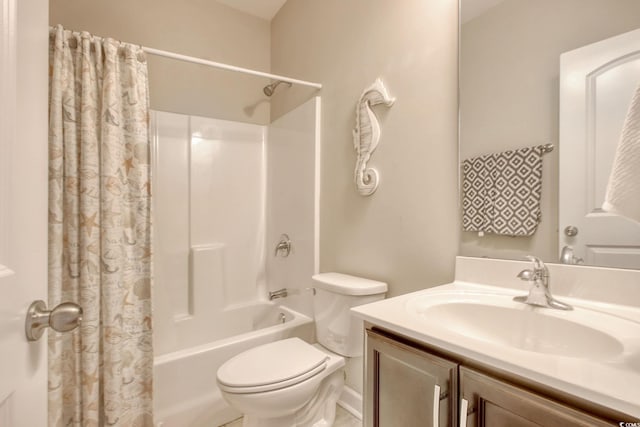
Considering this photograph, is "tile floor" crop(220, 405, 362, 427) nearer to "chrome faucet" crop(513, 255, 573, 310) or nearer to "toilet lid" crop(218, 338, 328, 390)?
"toilet lid" crop(218, 338, 328, 390)

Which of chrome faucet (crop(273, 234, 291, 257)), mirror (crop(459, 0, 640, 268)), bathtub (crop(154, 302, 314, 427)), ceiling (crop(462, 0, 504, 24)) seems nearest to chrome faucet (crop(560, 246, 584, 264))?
mirror (crop(459, 0, 640, 268))

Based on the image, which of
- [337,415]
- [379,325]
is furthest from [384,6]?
[337,415]

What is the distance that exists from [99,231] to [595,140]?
5.98ft

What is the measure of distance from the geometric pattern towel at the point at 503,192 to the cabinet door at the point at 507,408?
0.61 m

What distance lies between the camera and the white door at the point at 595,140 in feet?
2.73

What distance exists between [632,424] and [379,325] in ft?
1.56

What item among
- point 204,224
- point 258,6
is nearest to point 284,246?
point 204,224

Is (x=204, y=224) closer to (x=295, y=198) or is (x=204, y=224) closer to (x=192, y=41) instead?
(x=295, y=198)

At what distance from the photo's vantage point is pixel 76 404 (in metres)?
1.29

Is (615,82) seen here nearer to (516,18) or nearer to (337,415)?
(516,18)

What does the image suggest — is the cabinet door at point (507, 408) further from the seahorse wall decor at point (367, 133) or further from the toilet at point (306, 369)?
the seahorse wall decor at point (367, 133)

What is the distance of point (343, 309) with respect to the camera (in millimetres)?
1439
